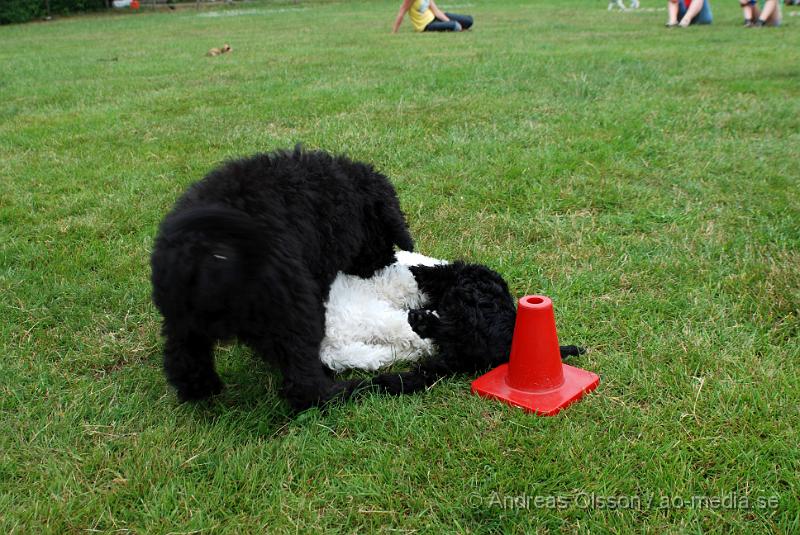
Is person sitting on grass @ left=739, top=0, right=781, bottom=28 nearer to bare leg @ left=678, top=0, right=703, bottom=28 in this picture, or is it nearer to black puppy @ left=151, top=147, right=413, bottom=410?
bare leg @ left=678, top=0, right=703, bottom=28

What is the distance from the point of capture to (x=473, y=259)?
389cm

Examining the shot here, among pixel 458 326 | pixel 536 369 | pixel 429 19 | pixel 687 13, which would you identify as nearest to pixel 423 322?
pixel 458 326

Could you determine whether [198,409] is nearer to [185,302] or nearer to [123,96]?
[185,302]

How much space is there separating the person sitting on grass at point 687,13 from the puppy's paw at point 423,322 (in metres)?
13.9

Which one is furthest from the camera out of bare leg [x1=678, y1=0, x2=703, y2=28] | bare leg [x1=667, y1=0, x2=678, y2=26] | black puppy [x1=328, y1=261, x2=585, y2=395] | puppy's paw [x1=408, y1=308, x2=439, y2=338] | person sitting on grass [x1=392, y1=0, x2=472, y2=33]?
person sitting on grass [x1=392, y1=0, x2=472, y2=33]

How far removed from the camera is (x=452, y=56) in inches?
→ 413

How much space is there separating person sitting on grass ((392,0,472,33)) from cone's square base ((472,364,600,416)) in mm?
13728

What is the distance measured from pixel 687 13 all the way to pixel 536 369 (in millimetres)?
14561

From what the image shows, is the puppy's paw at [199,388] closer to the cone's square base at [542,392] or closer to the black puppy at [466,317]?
the black puppy at [466,317]

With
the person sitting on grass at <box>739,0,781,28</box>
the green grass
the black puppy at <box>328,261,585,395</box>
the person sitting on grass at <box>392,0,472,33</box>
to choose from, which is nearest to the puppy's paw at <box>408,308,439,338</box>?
the black puppy at <box>328,261,585,395</box>

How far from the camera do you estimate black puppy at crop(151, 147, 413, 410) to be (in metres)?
2.19

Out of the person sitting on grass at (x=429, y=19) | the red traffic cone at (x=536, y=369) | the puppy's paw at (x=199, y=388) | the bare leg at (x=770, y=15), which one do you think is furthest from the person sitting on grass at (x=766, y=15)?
the puppy's paw at (x=199, y=388)

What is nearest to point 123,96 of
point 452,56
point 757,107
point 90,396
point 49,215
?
point 49,215

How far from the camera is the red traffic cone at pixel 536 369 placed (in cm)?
255
